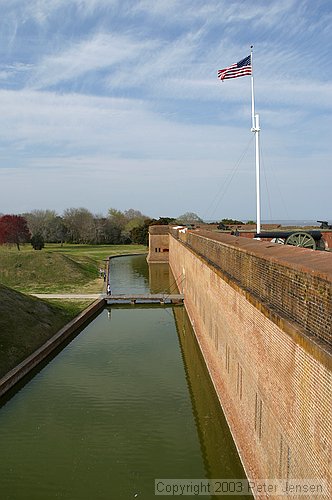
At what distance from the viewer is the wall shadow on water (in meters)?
8.35

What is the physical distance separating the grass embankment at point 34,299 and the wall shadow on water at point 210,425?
6.10m

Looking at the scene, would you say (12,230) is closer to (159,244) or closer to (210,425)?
(159,244)

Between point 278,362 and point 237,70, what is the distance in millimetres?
14191

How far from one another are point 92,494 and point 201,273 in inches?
414

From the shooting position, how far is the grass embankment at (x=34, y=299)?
1549 cm

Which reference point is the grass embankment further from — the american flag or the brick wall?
the american flag

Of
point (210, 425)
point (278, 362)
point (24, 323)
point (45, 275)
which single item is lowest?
point (210, 425)

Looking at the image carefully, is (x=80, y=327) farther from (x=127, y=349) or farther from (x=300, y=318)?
(x=300, y=318)

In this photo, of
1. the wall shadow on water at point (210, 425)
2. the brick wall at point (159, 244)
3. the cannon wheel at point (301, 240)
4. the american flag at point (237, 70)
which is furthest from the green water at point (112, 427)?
the brick wall at point (159, 244)

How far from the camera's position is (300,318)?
543 cm

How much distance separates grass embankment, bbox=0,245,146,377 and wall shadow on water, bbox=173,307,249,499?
610 centimetres

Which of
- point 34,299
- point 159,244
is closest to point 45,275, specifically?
point 34,299

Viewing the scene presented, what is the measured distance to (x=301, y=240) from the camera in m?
13.5

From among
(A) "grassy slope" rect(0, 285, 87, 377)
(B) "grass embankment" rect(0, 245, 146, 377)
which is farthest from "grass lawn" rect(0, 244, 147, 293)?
(A) "grassy slope" rect(0, 285, 87, 377)
